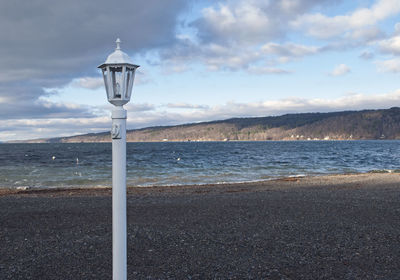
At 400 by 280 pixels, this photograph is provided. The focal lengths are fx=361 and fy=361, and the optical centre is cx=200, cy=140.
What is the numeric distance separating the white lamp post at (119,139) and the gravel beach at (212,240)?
2176 millimetres

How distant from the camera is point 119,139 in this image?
417cm

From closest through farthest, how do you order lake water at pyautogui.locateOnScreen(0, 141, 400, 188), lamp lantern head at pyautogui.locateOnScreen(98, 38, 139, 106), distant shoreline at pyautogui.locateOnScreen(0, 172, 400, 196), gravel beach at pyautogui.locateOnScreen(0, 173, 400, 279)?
lamp lantern head at pyautogui.locateOnScreen(98, 38, 139, 106), gravel beach at pyautogui.locateOnScreen(0, 173, 400, 279), distant shoreline at pyautogui.locateOnScreen(0, 172, 400, 196), lake water at pyautogui.locateOnScreen(0, 141, 400, 188)

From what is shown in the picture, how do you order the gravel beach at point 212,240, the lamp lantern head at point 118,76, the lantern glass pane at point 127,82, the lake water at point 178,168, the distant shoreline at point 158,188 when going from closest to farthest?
1. the lamp lantern head at point 118,76
2. the lantern glass pane at point 127,82
3. the gravel beach at point 212,240
4. the distant shoreline at point 158,188
5. the lake water at point 178,168

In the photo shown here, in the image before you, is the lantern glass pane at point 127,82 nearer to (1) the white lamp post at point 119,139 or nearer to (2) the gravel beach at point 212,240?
(1) the white lamp post at point 119,139

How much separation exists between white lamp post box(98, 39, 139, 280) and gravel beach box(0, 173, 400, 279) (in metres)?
2.18

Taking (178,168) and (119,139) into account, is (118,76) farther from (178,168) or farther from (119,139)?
(178,168)

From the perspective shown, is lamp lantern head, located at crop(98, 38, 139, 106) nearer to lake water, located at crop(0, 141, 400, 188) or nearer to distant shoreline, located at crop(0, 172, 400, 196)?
distant shoreline, located at crop(0, 172, 400, 196)

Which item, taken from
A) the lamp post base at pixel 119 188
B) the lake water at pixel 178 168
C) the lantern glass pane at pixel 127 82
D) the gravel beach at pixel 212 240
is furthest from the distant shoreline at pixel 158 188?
the lantern glass pane at pixel 127 82

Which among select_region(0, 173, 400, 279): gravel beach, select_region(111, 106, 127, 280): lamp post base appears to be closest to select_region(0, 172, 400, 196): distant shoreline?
select_region(0, 173, 400, 279): gravel beach

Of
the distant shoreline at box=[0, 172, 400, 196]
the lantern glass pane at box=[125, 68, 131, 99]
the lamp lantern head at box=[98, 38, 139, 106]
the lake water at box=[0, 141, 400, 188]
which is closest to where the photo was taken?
the lamp lantern head at box=[98, 38, 139, 106]

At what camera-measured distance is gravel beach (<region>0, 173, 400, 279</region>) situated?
6418 millimetres

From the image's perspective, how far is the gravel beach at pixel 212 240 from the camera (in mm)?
6418

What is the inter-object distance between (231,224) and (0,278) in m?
5.65

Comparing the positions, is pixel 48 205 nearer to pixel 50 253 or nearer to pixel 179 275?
pixel 50 253
